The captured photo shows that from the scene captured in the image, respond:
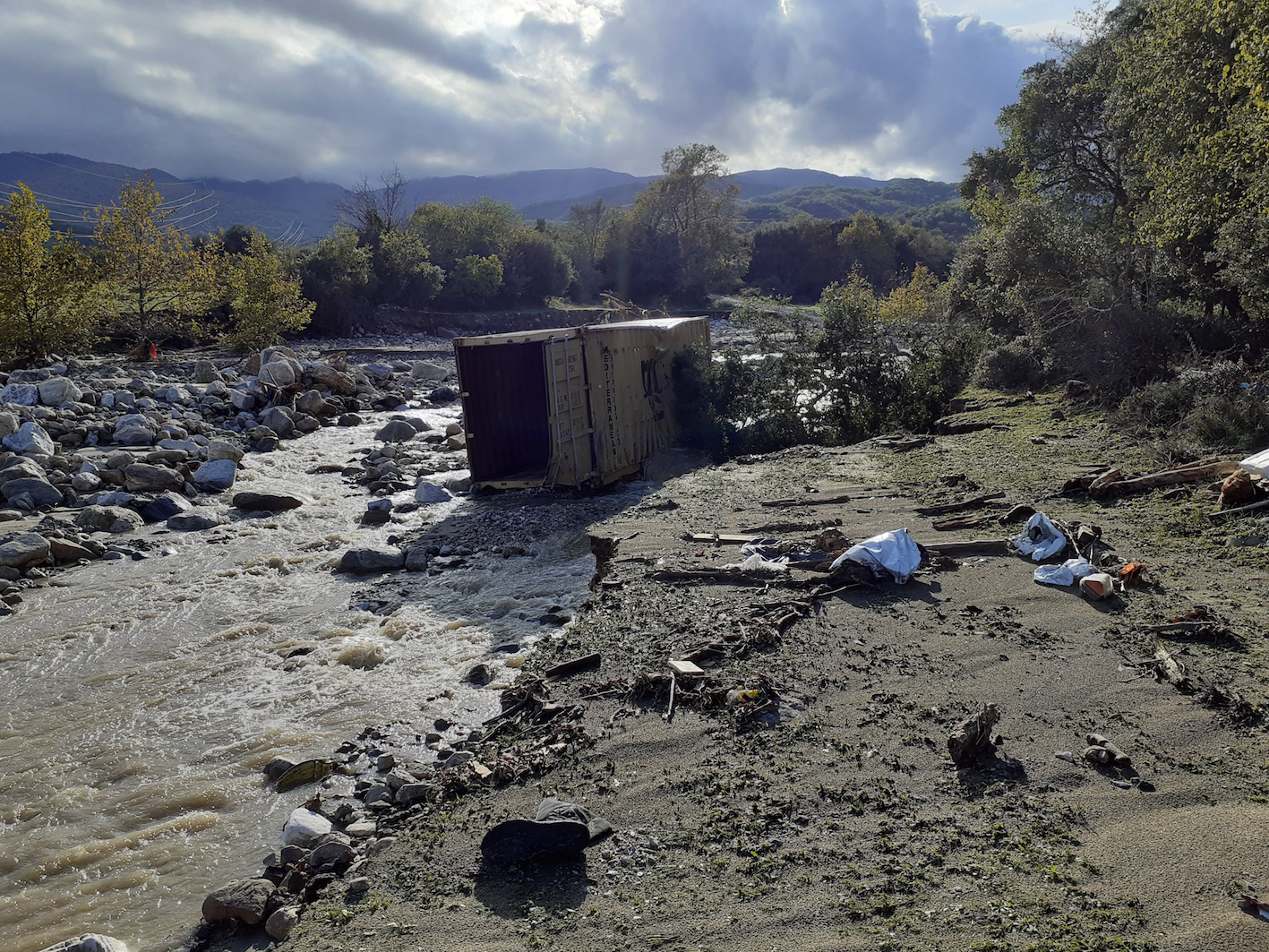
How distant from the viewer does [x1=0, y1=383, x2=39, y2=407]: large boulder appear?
15719mm

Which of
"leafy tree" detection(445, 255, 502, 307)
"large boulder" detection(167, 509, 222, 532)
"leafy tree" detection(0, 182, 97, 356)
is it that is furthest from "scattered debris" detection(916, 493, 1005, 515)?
Result: "leafy tree" detection(445, 255, 502, 307)

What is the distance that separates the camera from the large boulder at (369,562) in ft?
32.8

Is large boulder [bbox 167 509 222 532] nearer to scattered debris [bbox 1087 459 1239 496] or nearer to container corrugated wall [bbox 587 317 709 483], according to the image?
container corrugated wall [bbox 587 317 709 483]

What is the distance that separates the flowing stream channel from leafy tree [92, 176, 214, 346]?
19749 millimetres

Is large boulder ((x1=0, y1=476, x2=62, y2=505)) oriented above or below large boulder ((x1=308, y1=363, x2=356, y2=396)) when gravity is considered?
below

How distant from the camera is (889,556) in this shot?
7.08 meters

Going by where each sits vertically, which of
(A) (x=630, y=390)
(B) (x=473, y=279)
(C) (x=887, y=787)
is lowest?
(C) (x=887, y=787)

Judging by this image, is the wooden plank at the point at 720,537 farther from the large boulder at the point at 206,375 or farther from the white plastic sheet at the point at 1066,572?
the large boulder at the point at 206,375

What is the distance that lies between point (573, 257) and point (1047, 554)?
62.2 metres

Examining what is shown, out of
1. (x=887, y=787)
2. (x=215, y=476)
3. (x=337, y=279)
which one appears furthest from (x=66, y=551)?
(x=337, y=279)

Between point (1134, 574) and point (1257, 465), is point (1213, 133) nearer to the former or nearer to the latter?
point (1257, 465)

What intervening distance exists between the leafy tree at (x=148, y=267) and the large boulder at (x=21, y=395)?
10.5 m

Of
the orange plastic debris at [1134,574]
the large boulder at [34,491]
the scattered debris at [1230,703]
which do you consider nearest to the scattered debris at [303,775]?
the scattered debris at [1230,703]

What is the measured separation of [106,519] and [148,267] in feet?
63.8
